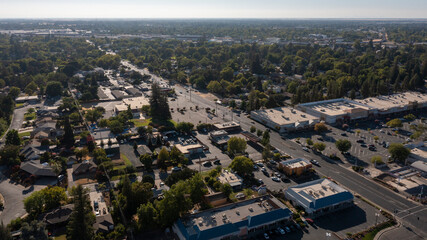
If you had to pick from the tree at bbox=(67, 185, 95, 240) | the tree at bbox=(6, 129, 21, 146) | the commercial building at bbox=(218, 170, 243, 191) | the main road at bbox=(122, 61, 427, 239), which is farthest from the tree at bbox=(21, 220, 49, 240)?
the main road at bbox=(122, 61, 427, 239)

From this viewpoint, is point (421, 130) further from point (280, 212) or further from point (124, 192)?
point (124, 192)

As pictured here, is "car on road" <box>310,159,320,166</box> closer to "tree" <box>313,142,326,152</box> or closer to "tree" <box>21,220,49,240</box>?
"tree" <box>313,142,326,152</box>

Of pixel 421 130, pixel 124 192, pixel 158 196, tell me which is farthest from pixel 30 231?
pixel 421 130

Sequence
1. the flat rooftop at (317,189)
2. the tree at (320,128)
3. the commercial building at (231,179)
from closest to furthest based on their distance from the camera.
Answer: the flat rooftop at (317,189), the commercial building at (231,179), the tree at (320,128)

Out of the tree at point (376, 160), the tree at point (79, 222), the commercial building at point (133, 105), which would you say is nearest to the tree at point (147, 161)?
the tree at point (79, 222)

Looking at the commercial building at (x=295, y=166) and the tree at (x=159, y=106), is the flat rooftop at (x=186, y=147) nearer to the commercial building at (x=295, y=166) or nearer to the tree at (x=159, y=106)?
the commercial building at (x=295, y=166)
